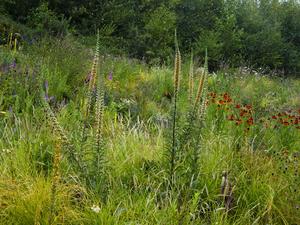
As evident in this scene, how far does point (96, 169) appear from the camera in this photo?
2.80m

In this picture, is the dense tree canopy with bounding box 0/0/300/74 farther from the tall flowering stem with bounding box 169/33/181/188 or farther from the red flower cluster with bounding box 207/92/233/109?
the tall flowering stem with bounding box 169/33/181/188

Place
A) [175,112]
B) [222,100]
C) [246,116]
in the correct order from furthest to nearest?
[222,100] < [246,116] < [175,112]

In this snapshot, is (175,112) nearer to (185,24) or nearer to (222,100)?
(222,100)

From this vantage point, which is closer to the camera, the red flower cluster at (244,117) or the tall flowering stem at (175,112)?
the tall flowering stem at (175,112)

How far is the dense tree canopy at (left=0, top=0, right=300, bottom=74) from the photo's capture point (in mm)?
15641

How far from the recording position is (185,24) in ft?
67.4

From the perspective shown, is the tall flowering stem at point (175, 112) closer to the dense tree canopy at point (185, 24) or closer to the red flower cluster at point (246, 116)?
the red flower cluster at point (246, 116)

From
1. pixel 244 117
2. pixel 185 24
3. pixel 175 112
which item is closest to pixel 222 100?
pixel 244 117

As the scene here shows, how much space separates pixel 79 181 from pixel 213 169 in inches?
47.5

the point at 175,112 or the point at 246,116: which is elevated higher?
the point at 175,112

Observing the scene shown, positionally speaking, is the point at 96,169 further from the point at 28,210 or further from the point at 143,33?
the point at 143,33

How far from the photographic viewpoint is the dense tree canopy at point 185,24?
15641mm

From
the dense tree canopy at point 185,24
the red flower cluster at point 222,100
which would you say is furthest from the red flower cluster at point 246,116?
the dense tree canopy at point 185,24

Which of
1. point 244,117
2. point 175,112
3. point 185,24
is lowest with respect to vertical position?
point 185,24
